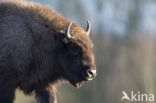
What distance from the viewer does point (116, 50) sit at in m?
26.4

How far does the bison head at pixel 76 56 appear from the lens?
10.5 metres

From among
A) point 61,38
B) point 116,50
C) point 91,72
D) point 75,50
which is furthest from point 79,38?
point 116,50

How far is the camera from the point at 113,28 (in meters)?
30.0

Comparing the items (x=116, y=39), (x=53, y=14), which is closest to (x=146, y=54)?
(x=116, y=39)

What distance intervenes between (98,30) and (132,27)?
2.16 metres

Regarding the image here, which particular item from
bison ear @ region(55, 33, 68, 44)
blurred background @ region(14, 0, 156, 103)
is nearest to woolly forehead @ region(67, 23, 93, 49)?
bison ear @ region(55, 33, 68, 44)

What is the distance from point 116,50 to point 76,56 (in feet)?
51.9

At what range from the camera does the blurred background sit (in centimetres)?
2345

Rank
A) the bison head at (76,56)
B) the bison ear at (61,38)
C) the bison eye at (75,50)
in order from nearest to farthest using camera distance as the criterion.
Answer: the bison head at (76,56) → the bison eye at (75,50) → the bison ear at (61,38)

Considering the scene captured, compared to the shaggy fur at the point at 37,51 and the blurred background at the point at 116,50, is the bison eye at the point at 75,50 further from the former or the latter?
the blurred background at the point at 116,50

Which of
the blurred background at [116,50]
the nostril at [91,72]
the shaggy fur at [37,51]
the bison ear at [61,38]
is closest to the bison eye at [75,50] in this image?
the shaggy fur at [37,51]

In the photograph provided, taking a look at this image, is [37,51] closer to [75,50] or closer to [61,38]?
[61,38]

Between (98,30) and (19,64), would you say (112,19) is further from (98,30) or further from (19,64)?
(19,64)

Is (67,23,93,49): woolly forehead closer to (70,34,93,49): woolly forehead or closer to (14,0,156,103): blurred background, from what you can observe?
(70,34,93,49): woolly forehead
